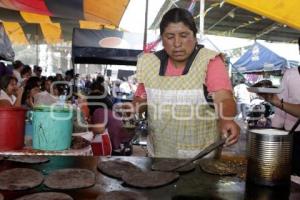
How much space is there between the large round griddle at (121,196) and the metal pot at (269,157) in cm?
51

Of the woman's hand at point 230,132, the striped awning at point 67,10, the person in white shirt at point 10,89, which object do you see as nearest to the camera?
the woman's hand at point 230,132

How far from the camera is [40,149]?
91.0 inches

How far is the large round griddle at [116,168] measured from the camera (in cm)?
163

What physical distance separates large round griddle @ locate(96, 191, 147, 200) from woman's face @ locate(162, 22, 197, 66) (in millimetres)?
958

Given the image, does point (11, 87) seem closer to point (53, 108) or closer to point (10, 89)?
point (10, 89)

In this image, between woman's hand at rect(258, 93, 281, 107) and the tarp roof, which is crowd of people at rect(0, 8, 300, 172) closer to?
woman's hand at rect(258, 93, 281, 107)

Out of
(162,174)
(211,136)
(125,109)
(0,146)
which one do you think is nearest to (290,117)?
(211,136)

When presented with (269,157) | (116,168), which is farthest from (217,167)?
(116,168)

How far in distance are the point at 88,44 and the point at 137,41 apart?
96 centimetres

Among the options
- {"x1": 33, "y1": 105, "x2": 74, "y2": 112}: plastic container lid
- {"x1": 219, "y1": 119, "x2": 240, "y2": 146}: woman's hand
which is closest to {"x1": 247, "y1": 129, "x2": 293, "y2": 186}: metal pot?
{"x1": 219, "y1": 119, "x2": 240, "y2": 146}: woman's hand

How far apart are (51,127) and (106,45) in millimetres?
4602

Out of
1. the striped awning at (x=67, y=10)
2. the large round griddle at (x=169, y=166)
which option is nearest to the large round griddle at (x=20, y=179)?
the large round griddle at (x=169, y=166)

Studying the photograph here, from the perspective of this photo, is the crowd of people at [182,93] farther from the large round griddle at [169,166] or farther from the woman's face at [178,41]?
A: the large round griddle at [169,166]

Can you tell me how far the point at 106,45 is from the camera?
22.0 ft
